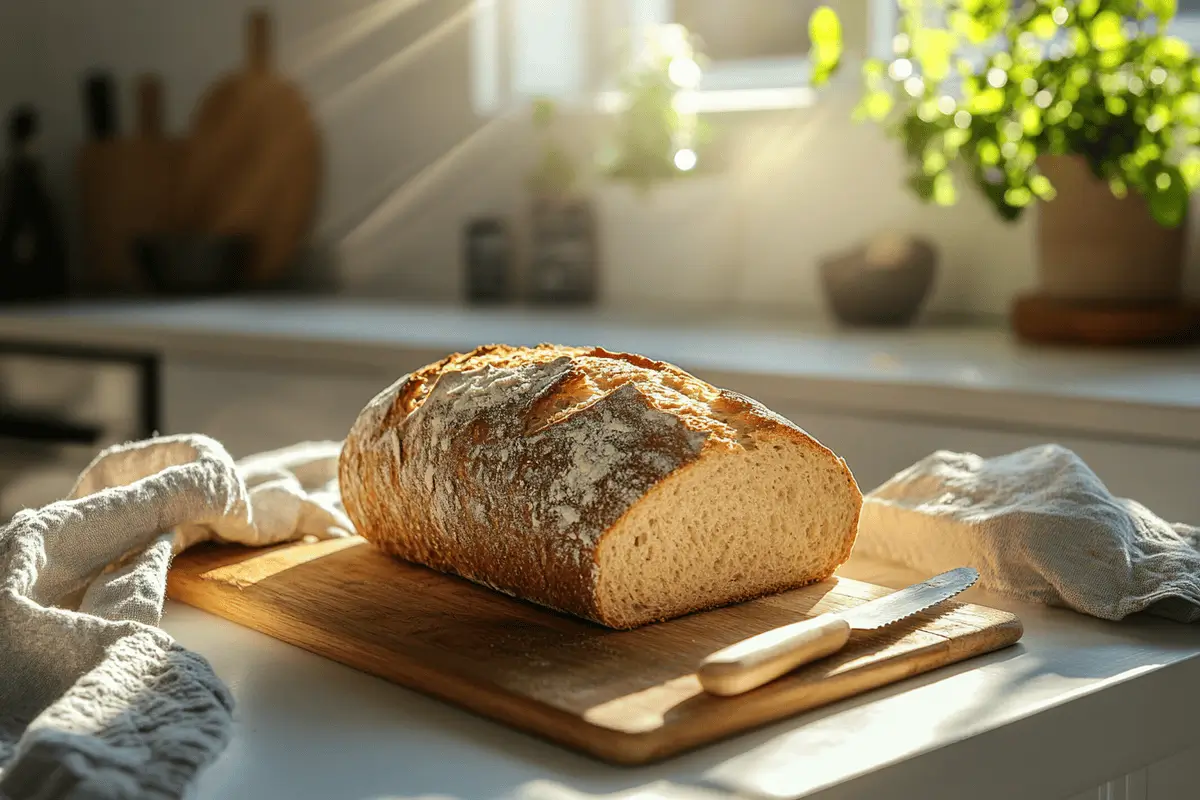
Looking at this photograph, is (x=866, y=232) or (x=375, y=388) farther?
(x=866, y=232)

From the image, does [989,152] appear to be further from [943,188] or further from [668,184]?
[668,184]

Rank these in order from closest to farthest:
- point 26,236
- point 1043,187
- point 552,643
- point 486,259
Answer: point 552,643
point 1043,187
point 486,259
point 26,236

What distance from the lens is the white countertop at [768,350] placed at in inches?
59.3

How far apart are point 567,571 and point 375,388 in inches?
55.8

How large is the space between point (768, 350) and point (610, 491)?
1206 millimetres

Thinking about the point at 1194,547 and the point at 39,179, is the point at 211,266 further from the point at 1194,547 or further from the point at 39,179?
the point at 1194,547

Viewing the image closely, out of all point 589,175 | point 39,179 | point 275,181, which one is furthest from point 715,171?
point 39,179

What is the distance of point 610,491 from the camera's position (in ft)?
2.56

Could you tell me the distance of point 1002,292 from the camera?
2.39m

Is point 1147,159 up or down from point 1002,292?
up

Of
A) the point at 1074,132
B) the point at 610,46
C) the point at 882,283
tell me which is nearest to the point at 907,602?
the point at 1074,132

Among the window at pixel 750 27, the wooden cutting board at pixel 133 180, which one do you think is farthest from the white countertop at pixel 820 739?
the wooden cutting board at pixel 133 180

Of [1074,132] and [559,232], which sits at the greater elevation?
[1074,132]

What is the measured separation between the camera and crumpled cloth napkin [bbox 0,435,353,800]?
0.56 meters
